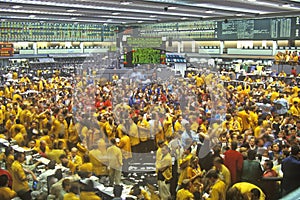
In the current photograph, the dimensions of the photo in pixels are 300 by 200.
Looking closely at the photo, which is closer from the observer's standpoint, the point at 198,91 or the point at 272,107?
the point at 272,107

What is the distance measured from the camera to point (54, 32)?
118 ft

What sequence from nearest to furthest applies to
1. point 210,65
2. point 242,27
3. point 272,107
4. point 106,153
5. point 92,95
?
point 106,153 < point 272,107 < point 92,95 < point 210,65 < point 242,27

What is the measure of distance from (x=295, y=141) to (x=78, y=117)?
6315 millimetres

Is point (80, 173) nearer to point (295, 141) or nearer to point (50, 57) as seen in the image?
point (295, 141)

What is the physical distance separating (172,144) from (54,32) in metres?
30.4

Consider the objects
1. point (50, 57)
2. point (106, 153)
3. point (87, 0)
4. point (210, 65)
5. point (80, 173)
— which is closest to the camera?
point (80, 173)

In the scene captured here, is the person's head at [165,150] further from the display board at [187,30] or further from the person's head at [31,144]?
the display board at [187,30]

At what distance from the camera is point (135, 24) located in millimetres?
39375

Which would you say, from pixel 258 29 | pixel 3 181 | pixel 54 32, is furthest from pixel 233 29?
pixel 3 181

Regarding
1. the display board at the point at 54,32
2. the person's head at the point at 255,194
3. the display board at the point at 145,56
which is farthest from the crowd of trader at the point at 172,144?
the display board at the point at 54,32

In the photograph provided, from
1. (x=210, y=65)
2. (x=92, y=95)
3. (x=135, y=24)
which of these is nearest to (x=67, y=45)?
(x=135, y=24)

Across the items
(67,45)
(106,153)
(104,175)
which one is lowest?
(104,175)

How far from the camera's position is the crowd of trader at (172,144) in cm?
614

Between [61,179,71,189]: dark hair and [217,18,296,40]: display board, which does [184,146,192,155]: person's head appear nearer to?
[61,179,71,189]: dark hair
